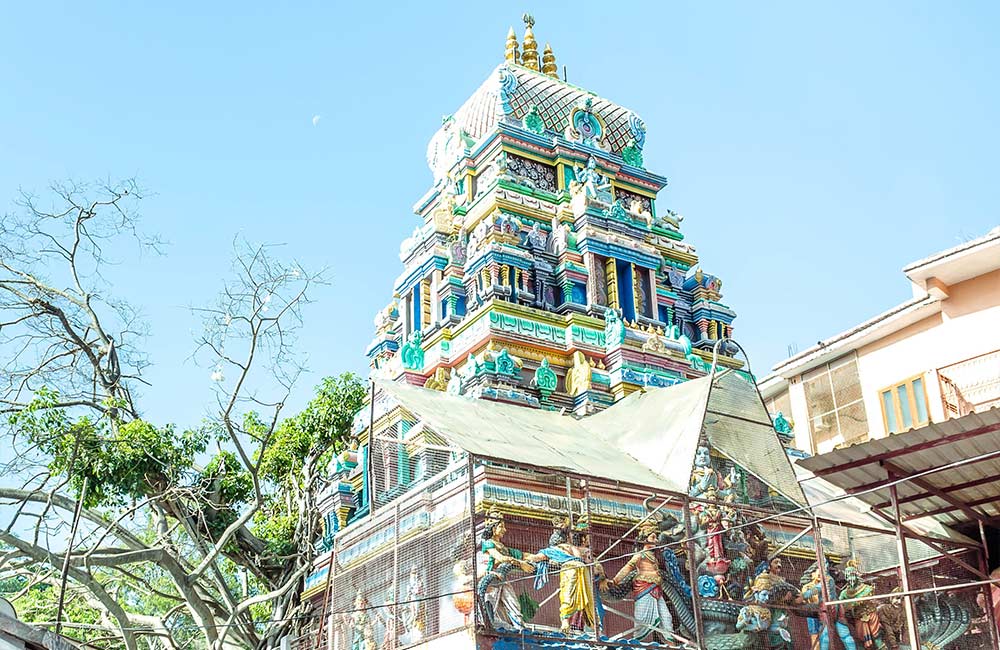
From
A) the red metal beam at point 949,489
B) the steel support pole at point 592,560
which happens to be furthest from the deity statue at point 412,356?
the red metal beam at point 949,489

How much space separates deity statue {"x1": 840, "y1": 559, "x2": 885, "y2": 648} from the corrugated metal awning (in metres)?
1.12

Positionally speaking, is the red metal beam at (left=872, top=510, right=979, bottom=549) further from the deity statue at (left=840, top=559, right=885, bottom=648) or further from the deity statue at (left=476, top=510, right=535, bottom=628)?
the deity statue at (left=476, top=510, right=535, bottom=628)

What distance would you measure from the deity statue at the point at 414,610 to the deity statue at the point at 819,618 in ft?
16.9

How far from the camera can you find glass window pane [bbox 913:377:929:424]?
21969 millimetres

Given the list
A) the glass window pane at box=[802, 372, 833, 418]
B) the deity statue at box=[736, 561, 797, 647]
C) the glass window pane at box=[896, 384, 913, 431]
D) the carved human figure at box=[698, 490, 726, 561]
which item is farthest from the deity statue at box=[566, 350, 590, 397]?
the deity statue at box=[736, 561, 797, 647]

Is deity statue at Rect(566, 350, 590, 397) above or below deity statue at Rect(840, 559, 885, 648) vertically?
above

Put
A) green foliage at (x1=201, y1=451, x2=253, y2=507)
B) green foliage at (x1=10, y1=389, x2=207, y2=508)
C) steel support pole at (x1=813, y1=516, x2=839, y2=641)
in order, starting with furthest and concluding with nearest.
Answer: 1. green foliage at (x1=201, y1=451, x2=253, y2=507)
2. green foliage at (x1=10, y1=389, x2=207, y2=508)
3. steel support pole at (x1=813, y1=516, x2=839, y2=641)

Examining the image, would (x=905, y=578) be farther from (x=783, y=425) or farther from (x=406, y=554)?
(x=783, y=425)

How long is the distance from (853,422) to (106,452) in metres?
14.8

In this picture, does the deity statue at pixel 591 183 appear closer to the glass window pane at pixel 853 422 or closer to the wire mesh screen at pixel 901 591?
the glass window pane at pixel 853 422

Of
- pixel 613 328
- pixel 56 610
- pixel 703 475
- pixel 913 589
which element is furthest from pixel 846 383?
pixel 56 610

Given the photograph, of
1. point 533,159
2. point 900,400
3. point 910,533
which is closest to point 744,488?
point 910,533

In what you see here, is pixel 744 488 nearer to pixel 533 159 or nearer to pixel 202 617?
pixel 202 617

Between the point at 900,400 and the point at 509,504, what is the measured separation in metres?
11.0
